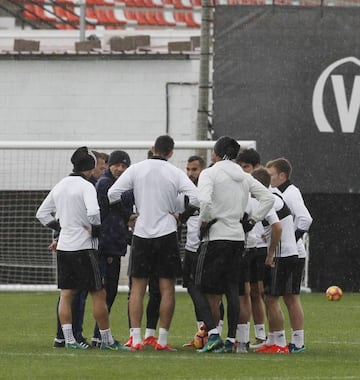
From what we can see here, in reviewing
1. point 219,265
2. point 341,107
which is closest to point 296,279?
point 219,265

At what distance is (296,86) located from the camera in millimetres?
22531

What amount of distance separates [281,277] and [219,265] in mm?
667

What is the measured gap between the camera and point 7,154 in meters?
24.0

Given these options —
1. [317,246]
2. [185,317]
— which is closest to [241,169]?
[185,317]

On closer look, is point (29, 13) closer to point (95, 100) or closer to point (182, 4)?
point (182, 4)

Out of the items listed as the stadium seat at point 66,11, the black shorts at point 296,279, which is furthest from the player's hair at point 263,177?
the stadium seat at point 66,11

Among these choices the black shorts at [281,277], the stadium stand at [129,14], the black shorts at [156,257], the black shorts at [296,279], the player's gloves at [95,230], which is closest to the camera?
the player's gloves at [95,230]

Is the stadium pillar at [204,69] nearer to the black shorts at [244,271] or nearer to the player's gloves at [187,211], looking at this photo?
the black shorts at [244,271]

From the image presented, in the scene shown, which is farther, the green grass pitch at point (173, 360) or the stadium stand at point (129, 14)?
the stadium stand at point (129, 14)

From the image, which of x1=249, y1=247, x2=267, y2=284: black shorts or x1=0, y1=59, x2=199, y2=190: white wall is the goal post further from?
x1=249, y1=247, x2=267, y2=284: black shorts

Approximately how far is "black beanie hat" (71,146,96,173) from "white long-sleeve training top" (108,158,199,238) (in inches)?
11.9

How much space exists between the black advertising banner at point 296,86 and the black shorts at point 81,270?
33.1 ft

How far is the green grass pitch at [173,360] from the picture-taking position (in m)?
10.5

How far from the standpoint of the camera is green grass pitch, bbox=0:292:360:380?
1048 centimetres
